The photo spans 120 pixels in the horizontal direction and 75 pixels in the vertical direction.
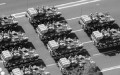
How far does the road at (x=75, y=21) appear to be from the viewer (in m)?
110

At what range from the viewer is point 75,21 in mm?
121312

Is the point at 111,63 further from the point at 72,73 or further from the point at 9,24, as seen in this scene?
the point at 9,24

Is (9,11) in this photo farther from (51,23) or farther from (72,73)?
(72,73)

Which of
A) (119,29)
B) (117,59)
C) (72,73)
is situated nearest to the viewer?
(72,73)

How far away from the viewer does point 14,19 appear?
118750mm

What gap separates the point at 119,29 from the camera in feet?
395

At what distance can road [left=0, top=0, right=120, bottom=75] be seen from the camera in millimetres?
109750

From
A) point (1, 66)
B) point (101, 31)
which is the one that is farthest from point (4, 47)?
point (101, 31)

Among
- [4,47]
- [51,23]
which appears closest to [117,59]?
[51,23]

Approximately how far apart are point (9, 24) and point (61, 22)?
45.1 ft

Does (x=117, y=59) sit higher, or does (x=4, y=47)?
(x=4, y=47)

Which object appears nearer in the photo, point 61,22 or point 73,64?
point 73,64

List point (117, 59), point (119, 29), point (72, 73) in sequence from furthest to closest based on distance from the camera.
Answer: point (119, 29) < point (117, 59) < point (72, 73)

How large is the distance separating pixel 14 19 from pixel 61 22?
12149mm
